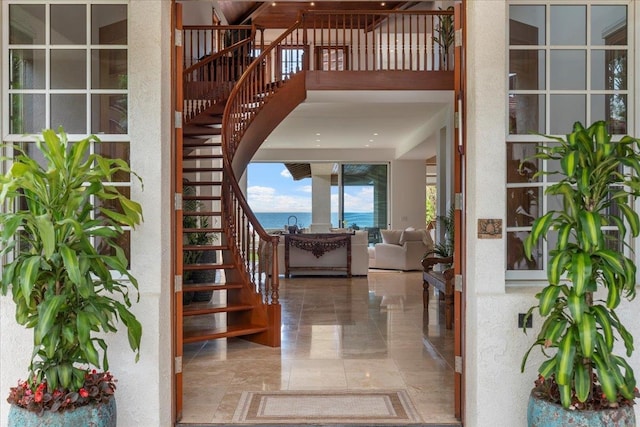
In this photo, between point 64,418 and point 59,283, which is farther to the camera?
point 59,283

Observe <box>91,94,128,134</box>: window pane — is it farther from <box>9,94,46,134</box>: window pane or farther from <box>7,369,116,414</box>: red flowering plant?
<box>7,369,116,414</box>: red flowering plant

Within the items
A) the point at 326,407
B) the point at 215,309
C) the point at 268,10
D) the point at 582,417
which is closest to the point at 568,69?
the point at 582,417

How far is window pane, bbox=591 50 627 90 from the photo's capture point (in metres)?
3.10

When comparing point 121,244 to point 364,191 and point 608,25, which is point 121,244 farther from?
point 364,191

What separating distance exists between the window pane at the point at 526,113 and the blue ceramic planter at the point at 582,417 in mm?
1546

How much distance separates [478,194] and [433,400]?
151cm

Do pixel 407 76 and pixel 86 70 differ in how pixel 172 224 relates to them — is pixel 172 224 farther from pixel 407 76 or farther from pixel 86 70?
pixel 407 76

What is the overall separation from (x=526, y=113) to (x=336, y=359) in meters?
2.62

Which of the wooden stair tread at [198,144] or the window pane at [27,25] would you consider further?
the wooden stair tread at [198,144]

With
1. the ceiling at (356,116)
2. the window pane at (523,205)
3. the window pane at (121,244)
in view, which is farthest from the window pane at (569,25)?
the ceiling at (356,116)

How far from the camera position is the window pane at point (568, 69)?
10.1ft

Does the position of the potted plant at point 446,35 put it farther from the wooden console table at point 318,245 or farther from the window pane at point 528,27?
the window pane at point 528,27

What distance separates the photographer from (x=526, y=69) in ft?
10.2

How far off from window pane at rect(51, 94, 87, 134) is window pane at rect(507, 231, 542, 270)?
102 inches
